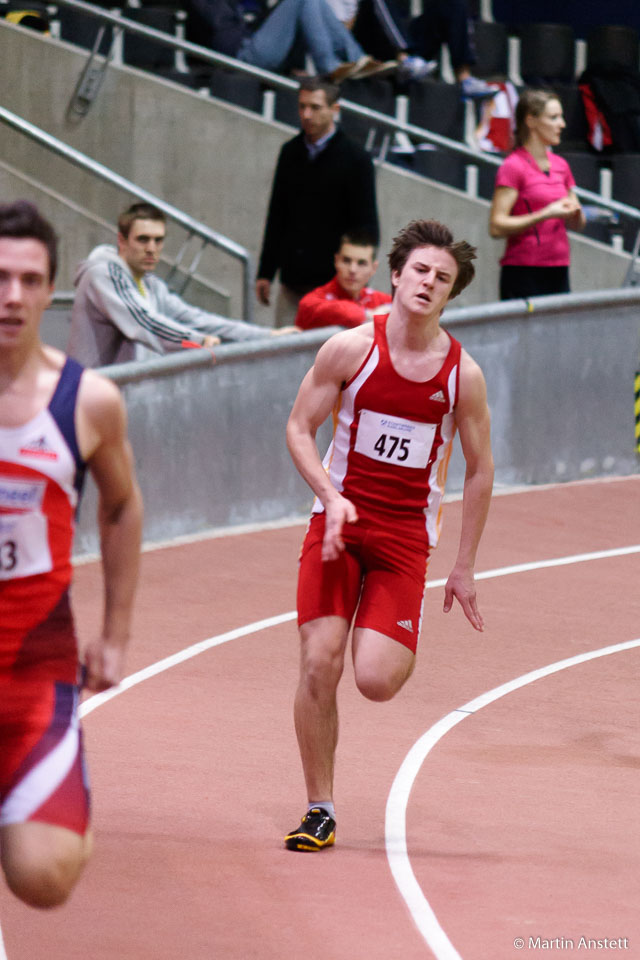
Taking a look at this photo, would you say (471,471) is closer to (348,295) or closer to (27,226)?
(27,226)

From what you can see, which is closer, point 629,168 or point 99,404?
point 99,404

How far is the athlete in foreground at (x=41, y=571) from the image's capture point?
3930 mm

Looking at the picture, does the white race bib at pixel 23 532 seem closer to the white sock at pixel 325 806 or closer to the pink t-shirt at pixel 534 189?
the white sock at pixel 325 806

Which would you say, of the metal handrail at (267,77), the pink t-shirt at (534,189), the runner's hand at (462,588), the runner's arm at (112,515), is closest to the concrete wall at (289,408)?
the pink t-shirt at (534,189)

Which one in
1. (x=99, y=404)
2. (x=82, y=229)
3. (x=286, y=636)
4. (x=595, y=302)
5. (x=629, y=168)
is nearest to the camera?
(x=99, y=404)

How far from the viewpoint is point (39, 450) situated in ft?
13.2

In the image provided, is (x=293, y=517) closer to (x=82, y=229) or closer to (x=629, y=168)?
(x=82, y=229)

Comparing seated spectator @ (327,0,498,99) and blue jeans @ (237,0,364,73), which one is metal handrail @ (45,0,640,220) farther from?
seated spectator @ (327,0,498,99)

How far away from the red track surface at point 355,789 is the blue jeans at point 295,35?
6.36 meters

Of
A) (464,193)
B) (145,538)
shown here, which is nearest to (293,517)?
(145,538)

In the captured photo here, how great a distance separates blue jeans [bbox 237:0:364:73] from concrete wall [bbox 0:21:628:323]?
3.24 ft

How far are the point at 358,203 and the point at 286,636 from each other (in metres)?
3.31

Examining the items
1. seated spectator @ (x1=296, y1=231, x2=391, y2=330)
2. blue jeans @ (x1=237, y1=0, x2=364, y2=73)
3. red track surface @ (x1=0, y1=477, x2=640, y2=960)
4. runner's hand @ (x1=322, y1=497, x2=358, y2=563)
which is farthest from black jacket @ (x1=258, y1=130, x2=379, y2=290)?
runner's hand @ (x1=322, y1=497, x2=358, y2=563)

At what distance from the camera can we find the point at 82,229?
13.9 m
